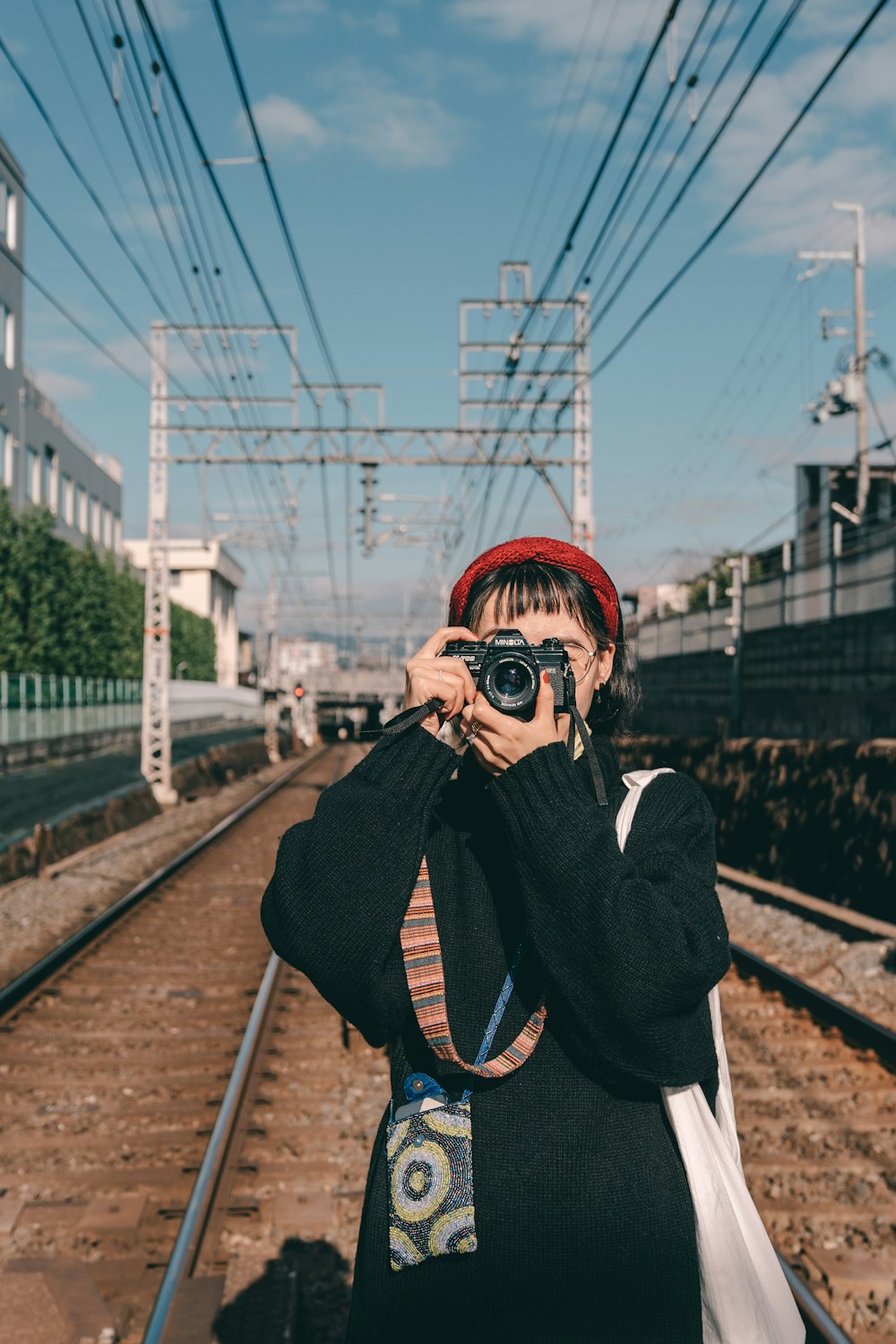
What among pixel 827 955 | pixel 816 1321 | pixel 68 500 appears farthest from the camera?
pixel 68 500

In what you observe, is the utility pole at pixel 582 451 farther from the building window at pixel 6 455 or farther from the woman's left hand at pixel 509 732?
the building window at pixel 6 455

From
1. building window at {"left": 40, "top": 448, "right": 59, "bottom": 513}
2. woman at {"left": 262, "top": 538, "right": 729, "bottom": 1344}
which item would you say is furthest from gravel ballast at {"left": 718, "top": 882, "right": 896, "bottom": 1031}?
building window at {"left": 40, "top": 448, "right": 59, "bottom": 513}

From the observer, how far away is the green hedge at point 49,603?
28891mm

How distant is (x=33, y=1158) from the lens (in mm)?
4844

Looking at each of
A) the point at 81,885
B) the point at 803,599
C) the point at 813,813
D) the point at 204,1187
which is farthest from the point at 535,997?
the point at 803,599

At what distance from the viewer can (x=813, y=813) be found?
11.0 meters

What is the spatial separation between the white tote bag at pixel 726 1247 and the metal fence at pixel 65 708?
18.1 metres

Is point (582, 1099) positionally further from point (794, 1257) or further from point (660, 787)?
point (794, 1257)

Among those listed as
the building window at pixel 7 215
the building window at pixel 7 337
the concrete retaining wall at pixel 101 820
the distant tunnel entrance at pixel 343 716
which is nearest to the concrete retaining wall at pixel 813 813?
the concrete retaining wall at pixel 101 820

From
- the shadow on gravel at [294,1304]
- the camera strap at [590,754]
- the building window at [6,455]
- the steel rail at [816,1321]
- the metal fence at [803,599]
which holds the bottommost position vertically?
the shadow on gravel at [294,1304]

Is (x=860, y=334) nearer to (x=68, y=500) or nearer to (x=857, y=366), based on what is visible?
(x=857, y=366)

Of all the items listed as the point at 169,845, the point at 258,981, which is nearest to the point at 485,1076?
the point at 258,981

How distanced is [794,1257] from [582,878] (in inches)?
124

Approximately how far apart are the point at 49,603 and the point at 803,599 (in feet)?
74.8
